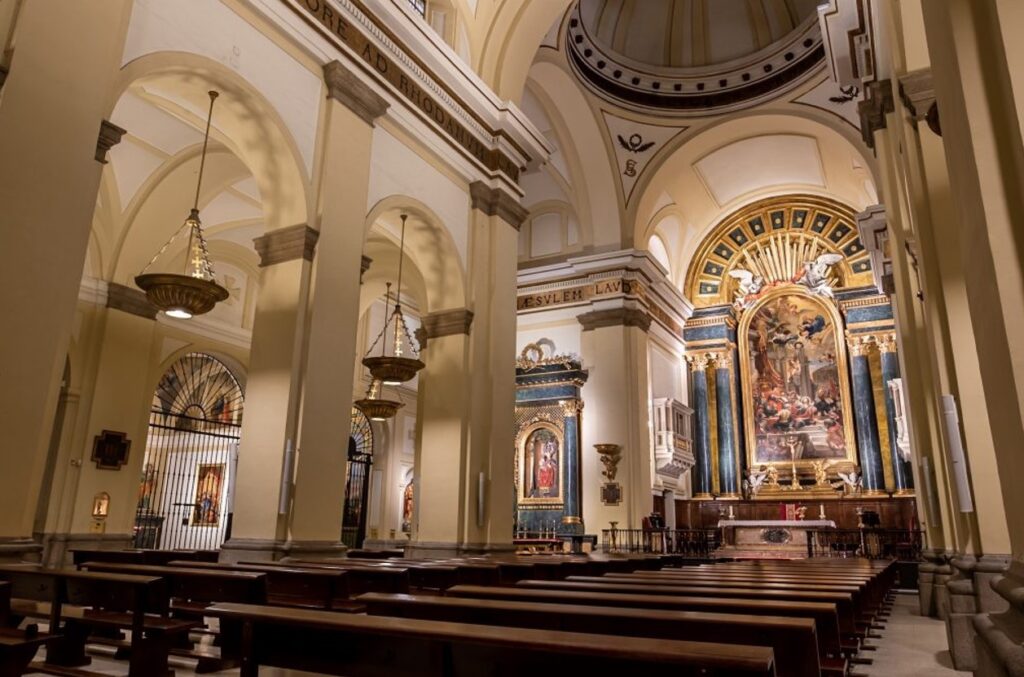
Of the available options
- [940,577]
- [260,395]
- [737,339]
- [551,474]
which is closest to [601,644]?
[260,395]

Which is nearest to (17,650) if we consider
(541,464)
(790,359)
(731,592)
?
(731,592)

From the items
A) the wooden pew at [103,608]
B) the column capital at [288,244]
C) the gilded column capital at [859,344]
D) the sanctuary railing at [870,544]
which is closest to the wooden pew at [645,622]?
the wooden pew at [103,608]

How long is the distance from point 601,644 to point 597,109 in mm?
14870

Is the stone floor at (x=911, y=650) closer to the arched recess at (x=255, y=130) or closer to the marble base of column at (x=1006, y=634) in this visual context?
the marble base of column at (x=1006, y=634)

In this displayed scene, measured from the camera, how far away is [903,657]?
4547 mm

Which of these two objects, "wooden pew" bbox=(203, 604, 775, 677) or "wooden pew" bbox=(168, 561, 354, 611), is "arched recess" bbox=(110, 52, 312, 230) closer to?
"wooden pew" bbox=(168, 561, 354, 611)

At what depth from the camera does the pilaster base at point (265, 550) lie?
20.7 feet

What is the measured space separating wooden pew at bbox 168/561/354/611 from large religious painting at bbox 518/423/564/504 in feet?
36.9

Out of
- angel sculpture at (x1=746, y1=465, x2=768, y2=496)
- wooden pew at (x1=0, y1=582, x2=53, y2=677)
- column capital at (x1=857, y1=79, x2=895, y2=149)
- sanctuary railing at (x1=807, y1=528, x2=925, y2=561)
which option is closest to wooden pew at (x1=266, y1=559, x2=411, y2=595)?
wooden pew at (x1=0, y1=582, x2=53, y2=677)

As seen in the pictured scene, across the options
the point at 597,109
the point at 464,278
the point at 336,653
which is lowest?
the point at 336,653

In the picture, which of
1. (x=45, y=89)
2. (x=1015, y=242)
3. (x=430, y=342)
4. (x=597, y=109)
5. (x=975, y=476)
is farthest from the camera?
(x=597, y=109)

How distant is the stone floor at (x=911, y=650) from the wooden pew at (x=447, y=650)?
2.76m

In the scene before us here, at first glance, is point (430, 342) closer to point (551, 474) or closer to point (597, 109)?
point (551, 474)

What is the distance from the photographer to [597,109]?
50.6ft
